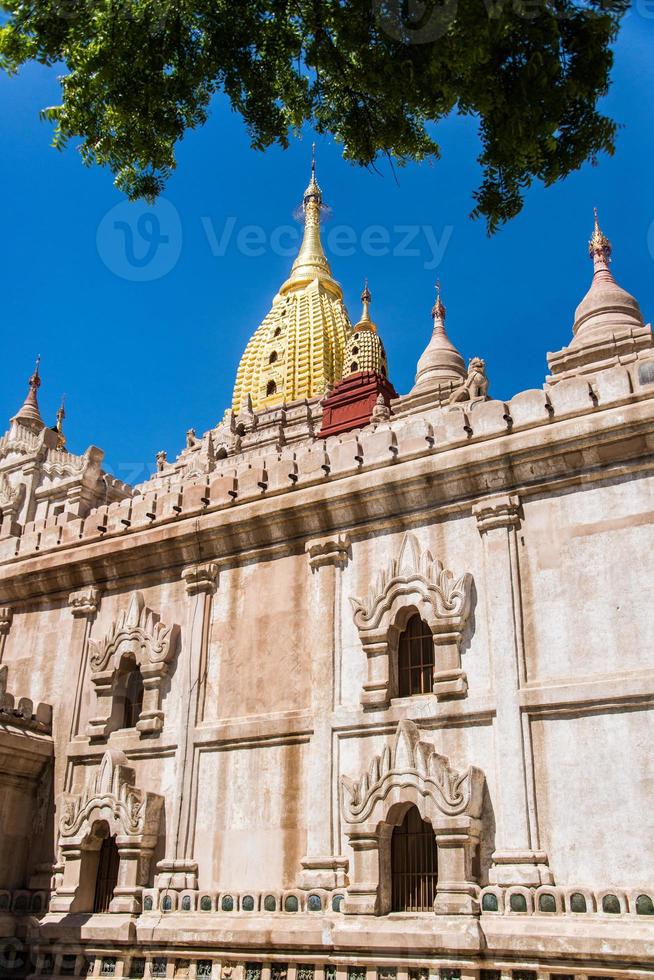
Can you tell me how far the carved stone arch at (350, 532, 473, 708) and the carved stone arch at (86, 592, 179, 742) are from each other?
480 centimetres

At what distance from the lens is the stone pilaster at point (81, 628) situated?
73.9ft

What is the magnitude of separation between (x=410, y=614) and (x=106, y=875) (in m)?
8.49

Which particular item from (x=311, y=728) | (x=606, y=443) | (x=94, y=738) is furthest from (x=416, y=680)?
(x=94, y=738)

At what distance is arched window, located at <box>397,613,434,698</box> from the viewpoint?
1788 centimetres

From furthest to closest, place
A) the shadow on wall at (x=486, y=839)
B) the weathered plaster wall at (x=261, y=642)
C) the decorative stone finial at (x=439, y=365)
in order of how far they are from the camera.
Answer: the decorative stone finial at (x=439, y=365)
the weathered plaster wall at (x=261, y=642)
the shadow on wall at (x=486, y=839)

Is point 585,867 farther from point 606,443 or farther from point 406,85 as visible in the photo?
point 406,85

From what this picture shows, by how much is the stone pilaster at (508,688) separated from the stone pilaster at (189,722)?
6490 mm

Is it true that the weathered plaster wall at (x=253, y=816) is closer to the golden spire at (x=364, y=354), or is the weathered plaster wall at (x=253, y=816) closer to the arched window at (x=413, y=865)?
the arched window at (x=413, y=865)

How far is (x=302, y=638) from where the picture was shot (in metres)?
19.6

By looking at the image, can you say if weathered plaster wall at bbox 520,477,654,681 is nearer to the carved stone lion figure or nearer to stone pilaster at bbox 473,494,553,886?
stone pilaster at bbox 473,494,553,886

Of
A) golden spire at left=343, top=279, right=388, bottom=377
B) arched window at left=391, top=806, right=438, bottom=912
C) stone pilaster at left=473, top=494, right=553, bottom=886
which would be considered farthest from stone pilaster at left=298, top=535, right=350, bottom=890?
golden spire at left=343, top=279, right=388, bottom=377

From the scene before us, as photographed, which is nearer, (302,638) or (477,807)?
(477,807)

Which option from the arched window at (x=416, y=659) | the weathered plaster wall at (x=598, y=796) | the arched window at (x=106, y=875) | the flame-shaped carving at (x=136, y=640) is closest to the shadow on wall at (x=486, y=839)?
the weathered plaster wall at (x=598, y=796)

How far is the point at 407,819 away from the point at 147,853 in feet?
18.8
